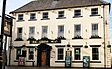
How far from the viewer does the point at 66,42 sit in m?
26.6

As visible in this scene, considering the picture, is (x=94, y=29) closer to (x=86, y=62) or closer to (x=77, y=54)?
(x=77, y=54)

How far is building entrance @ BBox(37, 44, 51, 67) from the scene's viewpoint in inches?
1067

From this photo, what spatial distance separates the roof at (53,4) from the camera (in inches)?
1052

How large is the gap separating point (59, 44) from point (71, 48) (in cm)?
173

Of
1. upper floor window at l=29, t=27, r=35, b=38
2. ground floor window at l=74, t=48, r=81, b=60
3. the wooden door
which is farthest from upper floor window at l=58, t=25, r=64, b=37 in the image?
upper floor window at l=29, t=27, r=35, b=38

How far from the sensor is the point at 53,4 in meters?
29.5

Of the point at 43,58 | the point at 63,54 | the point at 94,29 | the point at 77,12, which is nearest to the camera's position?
the point at 94,29

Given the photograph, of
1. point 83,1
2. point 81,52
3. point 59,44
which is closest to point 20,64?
point 59,44

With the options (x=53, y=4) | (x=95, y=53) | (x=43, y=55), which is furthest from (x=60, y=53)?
(x=53, y=4)

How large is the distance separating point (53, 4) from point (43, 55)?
7.51 metres

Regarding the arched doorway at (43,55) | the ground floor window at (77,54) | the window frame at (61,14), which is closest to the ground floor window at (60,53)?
the arched doorway at (43,55)

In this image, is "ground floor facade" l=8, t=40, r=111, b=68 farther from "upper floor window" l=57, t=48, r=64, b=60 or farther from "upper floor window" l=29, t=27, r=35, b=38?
"upper floor window" l=29, t=27, r=35, b=38

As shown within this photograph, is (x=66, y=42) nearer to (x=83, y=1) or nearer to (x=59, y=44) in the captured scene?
(x=59, y=44)

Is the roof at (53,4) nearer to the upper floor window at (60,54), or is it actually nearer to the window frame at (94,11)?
the window frame at (94,11)
